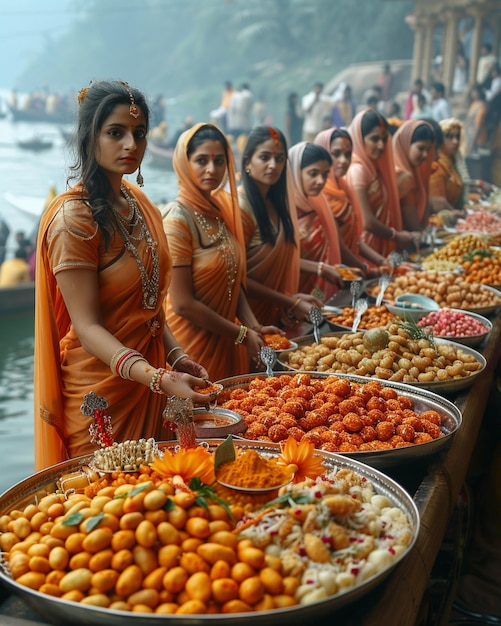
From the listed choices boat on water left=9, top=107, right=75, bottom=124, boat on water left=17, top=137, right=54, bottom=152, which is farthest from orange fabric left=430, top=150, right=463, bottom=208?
boat on water left=9, top=107, right=75, bottom=124

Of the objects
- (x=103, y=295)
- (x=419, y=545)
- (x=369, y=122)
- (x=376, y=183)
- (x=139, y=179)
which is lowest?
(x=419, y=545)

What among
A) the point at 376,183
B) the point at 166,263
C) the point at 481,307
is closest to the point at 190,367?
the point at 166,263

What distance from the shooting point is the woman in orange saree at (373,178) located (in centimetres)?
498

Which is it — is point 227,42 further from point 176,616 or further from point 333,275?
point 176,616

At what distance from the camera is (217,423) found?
1789 millimetres

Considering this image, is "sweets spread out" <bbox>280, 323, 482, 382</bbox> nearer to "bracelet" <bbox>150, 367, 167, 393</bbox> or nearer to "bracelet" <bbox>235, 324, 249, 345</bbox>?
"bracelet" <bbox>235, 324, 249, 345</bbox>

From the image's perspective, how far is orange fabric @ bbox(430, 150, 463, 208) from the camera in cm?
683

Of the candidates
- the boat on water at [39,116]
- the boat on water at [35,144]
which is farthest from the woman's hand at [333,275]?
the boat on water at [39,116]

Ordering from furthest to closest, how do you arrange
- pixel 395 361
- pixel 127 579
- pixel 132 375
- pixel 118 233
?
pixel 395 361
pixel 118 233
pixel 132 375
pixel 127 579

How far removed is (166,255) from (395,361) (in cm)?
87

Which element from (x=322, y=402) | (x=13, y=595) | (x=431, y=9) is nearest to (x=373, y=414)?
(x=322, y=402)

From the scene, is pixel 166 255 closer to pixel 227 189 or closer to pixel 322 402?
pixel 322 402

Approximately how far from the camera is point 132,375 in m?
1.81

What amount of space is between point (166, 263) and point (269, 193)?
134 cm
